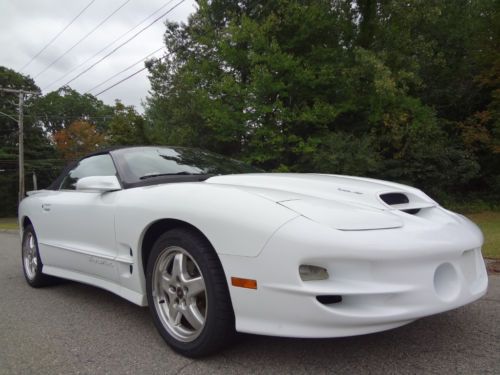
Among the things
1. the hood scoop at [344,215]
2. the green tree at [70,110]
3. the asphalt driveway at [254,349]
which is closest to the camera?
the hood scoop at [344,215]

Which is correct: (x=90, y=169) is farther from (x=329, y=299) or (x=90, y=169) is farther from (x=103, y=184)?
(x=329, y=299)

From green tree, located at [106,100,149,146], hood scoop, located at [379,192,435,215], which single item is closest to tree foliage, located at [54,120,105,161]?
green tree, located at [106,100,149,146]

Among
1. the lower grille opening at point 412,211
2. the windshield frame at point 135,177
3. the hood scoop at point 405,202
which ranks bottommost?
Answer: the lower grille opening at point 412,211

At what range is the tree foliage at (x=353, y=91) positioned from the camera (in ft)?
49.6

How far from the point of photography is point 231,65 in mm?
16922

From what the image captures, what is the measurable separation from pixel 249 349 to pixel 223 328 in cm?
32

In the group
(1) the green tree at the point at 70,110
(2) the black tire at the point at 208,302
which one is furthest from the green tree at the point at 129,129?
(1) the green tree at the point at 70,110

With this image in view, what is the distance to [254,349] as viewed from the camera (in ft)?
8.15

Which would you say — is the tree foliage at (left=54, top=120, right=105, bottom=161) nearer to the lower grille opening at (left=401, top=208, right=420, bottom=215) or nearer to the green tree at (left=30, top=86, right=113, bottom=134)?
the green tree at (left=30, top=86, right=113, bottom=134)

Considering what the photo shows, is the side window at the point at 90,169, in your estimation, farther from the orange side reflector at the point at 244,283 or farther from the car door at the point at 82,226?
the orange side reflector at the point at 244,283

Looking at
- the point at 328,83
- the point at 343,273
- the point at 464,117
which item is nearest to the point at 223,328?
the point at 343,273

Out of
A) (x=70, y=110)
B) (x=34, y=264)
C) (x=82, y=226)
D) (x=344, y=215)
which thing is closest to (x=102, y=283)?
(x=82, y=226)

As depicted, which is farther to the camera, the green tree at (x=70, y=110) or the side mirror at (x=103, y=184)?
the green tree at (x=70, y=110)

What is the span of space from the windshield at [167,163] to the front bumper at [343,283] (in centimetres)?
144
